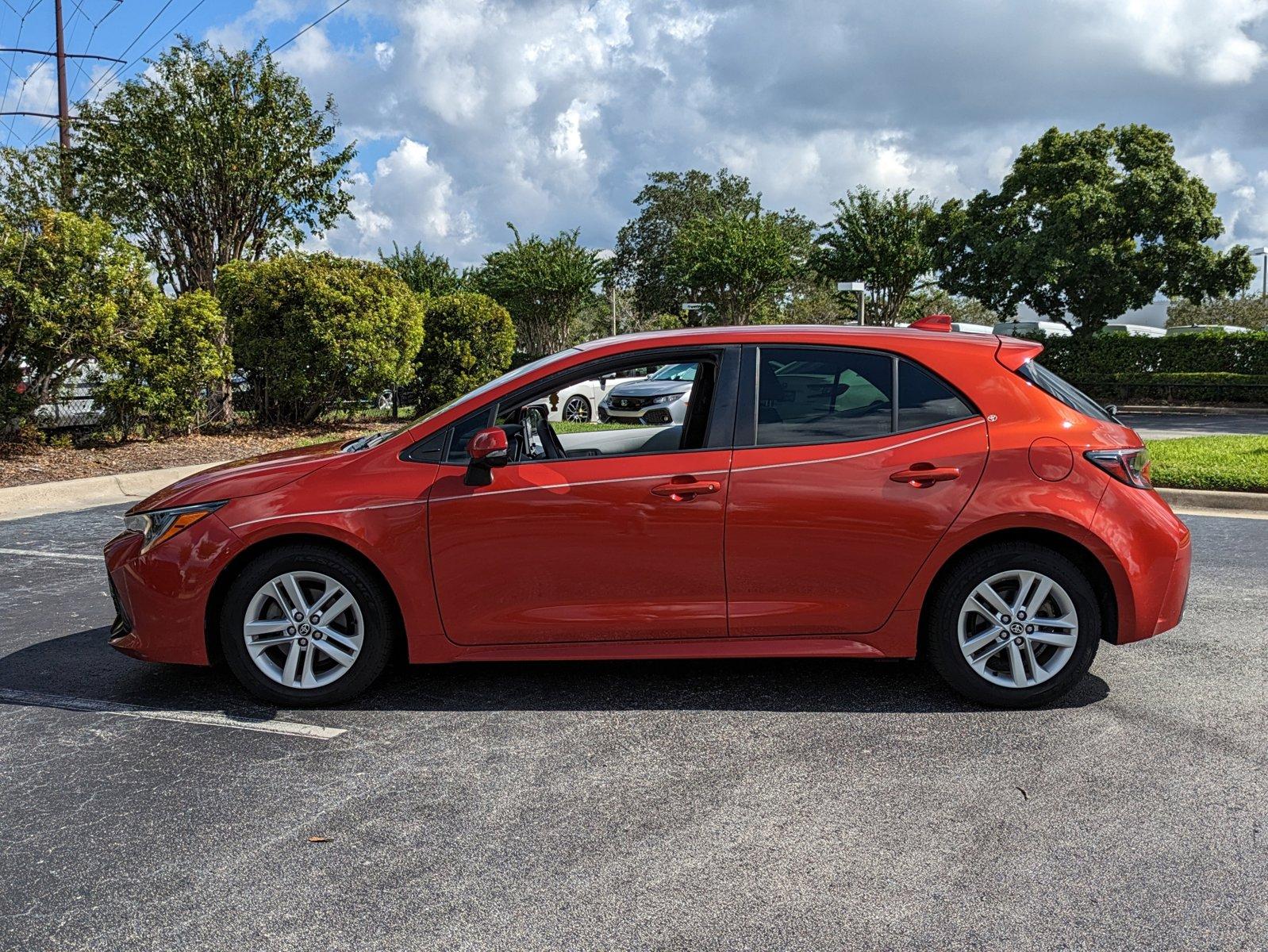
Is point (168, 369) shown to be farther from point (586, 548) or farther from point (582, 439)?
point (586, 548)

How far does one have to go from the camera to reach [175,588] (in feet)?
14.6

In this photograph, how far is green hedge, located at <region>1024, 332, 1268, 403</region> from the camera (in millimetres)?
25656

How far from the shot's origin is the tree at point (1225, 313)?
5494 cm

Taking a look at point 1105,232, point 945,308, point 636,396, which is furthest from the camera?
point 945,308

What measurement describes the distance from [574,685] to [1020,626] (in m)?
1.99

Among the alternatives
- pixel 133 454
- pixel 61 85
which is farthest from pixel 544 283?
pixel 133 454

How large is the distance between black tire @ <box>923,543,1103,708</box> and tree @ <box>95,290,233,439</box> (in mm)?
12355

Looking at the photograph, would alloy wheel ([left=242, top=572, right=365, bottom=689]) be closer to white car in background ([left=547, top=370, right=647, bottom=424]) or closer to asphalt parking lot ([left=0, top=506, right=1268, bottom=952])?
asphalt parking lot ([left=0, top=506, right=1268, bottom=952])

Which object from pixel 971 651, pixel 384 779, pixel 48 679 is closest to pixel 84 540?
pixel 48 679

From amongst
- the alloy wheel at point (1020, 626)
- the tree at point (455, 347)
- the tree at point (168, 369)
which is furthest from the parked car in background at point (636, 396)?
the alloy wheel at point (1020, 626)

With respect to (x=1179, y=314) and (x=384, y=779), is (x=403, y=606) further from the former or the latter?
(x=1179, y=314)

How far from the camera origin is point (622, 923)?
286 cm

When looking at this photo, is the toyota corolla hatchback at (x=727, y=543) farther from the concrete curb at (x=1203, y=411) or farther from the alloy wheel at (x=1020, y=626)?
the concrete curb at (x=1203, y=411)

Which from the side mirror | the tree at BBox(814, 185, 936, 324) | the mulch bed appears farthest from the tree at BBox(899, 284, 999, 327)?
the side mirror
